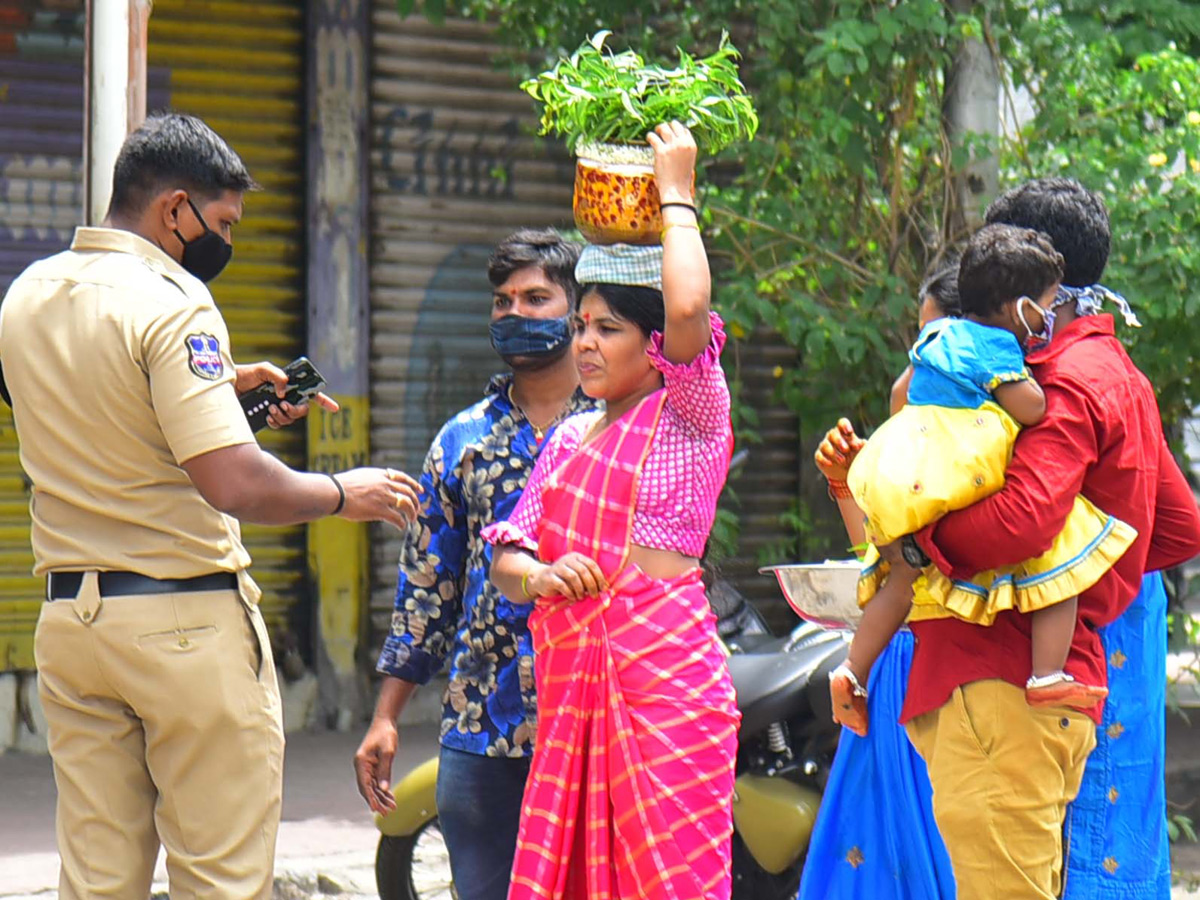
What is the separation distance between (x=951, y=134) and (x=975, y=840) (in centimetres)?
376

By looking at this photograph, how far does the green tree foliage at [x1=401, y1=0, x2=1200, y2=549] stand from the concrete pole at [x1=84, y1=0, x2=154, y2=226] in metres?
2.33

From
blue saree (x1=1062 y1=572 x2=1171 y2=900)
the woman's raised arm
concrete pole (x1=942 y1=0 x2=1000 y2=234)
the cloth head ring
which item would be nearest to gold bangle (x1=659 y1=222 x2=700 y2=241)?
the woman's raised arm

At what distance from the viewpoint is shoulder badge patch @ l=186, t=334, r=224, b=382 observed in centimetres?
330

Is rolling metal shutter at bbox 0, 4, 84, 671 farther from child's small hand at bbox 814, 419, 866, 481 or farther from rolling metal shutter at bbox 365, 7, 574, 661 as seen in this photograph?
child's small hand at bbox 814, 419, 866, 481

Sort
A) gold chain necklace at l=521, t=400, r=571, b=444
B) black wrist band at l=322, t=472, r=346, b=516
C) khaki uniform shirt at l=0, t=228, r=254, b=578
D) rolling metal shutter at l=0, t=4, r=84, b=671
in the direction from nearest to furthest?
khaki uniform shirt at l=0, t=228, r=254, b=578, black wrist band at l=322, t=472, r=346, b=516, gold chain necklace at l=521, t=400, r=571, b=444, rolling metal shutter at l=0, t=4, r=84, b=671

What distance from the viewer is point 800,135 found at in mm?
6602

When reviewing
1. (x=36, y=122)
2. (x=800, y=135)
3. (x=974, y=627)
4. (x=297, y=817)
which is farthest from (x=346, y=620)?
(x=974, y=627)

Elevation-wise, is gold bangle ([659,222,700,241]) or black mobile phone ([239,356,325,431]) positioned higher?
gold bangle ([659,222,700,241])

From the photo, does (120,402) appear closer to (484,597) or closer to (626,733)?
(484,597)

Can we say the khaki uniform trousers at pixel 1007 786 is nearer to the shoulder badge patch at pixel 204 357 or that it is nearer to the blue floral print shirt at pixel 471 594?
the blue floral print shirt at pixel 471 594

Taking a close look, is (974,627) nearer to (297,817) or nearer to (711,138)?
(711,138)

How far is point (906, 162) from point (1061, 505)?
390 cm

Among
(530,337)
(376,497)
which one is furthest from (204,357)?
(530,337)

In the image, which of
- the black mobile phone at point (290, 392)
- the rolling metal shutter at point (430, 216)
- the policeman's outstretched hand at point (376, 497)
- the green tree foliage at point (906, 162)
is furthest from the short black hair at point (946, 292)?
the rolling metal shutter at point (430, 216)
